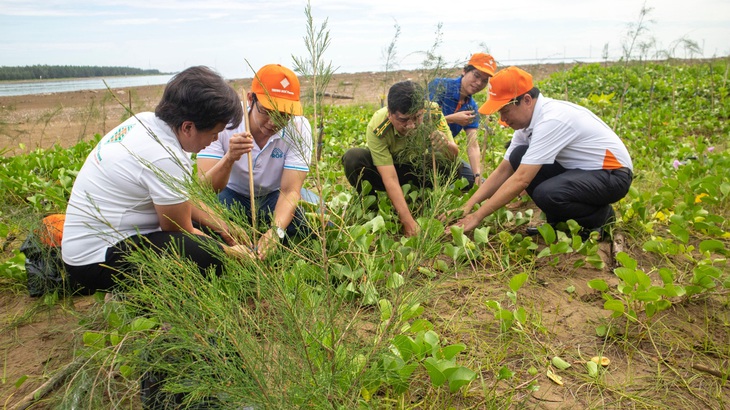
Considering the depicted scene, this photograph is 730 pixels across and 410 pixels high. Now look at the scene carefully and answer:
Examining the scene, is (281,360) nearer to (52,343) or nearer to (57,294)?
(52,343)

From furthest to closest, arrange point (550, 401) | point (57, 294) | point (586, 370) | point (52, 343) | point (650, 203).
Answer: point (650, 203) → point (57, 294) → point (52, 343) → point (586, 370) → point (550, 401)

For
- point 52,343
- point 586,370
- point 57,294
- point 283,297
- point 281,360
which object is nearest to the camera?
point 283,297

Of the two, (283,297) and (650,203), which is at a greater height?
(283,297)

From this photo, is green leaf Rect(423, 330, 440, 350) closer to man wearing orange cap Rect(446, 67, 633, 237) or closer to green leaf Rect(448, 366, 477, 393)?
green leaf Rect(448, 366, 477, 393)

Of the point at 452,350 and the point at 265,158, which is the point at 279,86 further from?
the point at 452,350

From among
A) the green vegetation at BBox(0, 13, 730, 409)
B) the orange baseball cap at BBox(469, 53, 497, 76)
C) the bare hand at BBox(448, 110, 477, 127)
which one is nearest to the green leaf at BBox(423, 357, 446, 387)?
the green vegetation at BBox(0, 13, 730, 409)

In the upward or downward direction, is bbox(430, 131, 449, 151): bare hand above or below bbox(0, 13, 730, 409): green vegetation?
above

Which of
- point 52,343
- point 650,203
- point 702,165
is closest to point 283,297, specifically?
point 52,343

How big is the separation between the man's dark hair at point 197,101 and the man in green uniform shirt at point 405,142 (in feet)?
2.80

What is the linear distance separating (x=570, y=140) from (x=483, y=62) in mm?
1173

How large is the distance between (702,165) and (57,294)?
5.04 m

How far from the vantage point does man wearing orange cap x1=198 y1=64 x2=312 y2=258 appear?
8.82ft

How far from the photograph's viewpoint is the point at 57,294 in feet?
8.73

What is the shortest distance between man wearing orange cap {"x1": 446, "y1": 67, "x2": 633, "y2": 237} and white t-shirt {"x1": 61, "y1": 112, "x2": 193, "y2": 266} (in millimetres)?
1936
